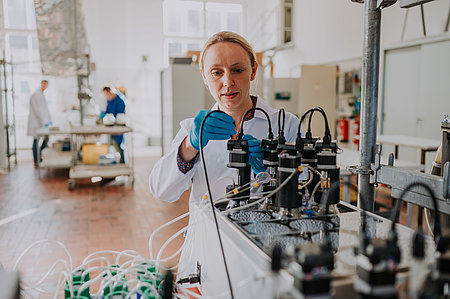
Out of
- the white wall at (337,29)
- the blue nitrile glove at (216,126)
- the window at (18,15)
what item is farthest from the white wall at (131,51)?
the blue nitrile glove at (216,126)

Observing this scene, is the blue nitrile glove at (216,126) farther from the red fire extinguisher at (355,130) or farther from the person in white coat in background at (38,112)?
the person in white coat in background at (38,112)

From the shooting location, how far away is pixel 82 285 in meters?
0.71

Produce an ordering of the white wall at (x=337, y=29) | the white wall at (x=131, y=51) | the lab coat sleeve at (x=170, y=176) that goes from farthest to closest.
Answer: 1. the white wall at (x=131, y=51)
2. the white wall at (x=337, y=29)
3. the lab coat sleeve at (x=170, y=176)

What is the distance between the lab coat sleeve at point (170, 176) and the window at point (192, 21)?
363 inches

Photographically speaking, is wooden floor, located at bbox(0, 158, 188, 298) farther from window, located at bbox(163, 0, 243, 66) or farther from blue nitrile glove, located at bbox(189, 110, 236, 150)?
window, located at bbox(163, 0, 243, 66)

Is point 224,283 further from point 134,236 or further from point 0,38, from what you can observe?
point 0,38

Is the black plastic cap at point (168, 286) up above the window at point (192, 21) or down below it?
below

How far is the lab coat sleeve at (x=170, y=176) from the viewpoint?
3.87 feet

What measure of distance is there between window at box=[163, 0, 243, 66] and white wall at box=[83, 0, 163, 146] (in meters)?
0.35

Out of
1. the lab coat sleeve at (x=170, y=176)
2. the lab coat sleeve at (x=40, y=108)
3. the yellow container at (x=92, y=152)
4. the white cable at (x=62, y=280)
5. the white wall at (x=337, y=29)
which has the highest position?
the white wall at (x=337, y=29)

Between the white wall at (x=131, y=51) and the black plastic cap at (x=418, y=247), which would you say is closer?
the black plastic cap at (x=418, y=247)

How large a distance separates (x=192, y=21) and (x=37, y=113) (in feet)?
17.3

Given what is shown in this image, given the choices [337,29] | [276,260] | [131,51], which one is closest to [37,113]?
[131,51]

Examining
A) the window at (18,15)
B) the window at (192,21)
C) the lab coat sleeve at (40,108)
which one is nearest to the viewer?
the lab coat sleeve at (40,108)
